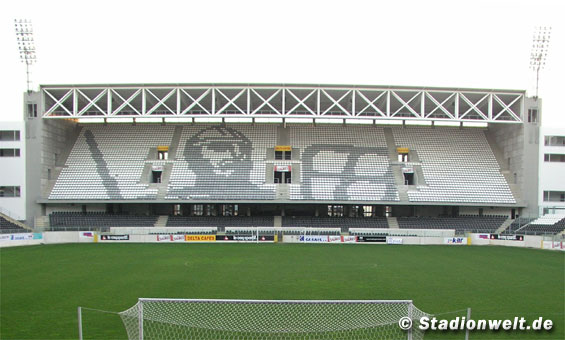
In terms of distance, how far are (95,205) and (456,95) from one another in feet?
115

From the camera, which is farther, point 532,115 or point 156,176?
point 156,176

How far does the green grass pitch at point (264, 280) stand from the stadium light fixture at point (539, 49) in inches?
725

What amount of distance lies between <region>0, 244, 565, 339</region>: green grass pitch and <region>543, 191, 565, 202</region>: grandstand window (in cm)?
1174

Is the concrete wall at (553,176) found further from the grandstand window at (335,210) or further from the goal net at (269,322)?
the goal net at (269,322)

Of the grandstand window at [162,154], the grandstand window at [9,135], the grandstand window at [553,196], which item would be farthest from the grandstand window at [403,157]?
the grandstand window at [9,135]

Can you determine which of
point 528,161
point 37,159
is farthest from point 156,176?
point 528,161

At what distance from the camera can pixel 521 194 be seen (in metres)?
36.8

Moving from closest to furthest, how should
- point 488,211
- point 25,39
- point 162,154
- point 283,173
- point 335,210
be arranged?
point 25,39 < point 488,211 < point 283,173 < point 335,210 < point 162,154

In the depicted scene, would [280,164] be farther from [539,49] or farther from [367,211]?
[539,49]

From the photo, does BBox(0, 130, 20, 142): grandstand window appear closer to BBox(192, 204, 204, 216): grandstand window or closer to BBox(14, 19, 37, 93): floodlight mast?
BBox(14, 19, 37, 93): floodlight mast

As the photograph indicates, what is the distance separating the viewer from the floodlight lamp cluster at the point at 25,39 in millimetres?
34281

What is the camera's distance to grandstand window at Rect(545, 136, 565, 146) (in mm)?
36750

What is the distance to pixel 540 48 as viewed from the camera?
3575cm

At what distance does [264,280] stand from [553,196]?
3254cm
